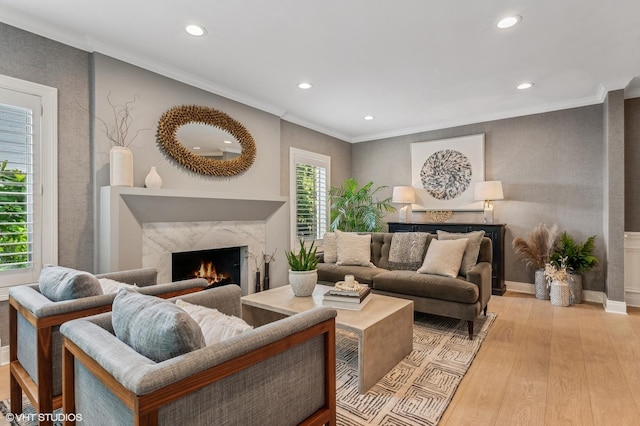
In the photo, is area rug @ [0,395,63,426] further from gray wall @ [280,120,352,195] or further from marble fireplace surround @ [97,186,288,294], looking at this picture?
gray wall @ [280,120,352,195]

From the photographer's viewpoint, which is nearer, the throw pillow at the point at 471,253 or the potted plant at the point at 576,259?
the throw pillow at the point at 471,253

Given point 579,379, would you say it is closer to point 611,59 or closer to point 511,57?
point 511,57

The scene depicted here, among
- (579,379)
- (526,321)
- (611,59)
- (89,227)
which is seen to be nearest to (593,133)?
(611,59)

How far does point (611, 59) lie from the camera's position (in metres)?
3.10

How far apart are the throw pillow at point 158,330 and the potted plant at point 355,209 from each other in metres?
4.33

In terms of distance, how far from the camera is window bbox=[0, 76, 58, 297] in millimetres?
2373

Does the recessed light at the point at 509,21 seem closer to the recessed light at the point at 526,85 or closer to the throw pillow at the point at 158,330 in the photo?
the recessed light at the point at 526,85

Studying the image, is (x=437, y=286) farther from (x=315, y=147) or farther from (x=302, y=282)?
(x=315, y=147)

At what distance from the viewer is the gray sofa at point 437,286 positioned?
9.61ft

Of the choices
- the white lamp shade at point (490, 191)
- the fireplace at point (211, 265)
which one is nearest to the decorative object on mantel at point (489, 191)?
the white lamp shade at point (490, 191)

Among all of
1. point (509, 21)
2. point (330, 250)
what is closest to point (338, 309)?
point (330, 250)

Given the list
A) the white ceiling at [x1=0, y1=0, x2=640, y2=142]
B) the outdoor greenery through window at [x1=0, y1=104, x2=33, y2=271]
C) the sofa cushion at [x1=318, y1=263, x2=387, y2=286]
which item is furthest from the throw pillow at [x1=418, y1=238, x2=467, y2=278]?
the outdoor greenery through window at [x1=0, y1=104, x2=33, y2=271]

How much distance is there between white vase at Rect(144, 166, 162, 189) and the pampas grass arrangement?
4407 mm

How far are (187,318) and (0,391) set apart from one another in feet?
6.88
